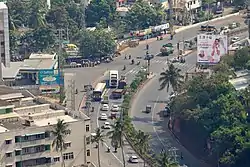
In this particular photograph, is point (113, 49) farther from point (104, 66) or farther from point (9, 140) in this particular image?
point (9, 140)

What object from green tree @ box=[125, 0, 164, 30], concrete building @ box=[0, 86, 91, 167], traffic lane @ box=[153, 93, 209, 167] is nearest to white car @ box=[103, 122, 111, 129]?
traffic lane @ box=[153, 93, 209, 167]

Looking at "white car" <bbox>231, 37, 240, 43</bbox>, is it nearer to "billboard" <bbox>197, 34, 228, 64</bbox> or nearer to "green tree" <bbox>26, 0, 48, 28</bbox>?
"billboard" <bbox>197, 34, 228, 64</bbox>

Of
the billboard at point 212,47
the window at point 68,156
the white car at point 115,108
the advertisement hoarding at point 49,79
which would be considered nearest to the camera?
the window at point 68,156

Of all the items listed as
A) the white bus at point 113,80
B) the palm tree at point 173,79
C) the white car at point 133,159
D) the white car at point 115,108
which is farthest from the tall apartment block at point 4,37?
the white car at point 133,159

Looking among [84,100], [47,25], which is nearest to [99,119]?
[84,100]

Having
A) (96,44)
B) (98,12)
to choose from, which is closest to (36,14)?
(98,12)

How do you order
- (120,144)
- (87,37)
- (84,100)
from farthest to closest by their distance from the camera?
(87,37) < (84,100) < (120,144)

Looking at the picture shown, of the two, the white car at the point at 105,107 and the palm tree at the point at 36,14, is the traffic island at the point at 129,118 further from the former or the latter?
the palm tree at the point at 36,14
